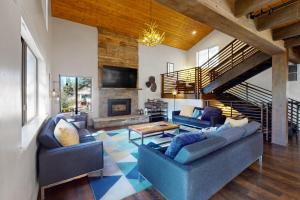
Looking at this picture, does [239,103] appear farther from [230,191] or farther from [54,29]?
[54,29]

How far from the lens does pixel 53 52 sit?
5.71m

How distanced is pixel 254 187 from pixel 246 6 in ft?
8.49

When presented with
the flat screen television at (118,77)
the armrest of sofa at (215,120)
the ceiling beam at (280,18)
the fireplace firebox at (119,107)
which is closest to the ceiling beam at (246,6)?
the ceiling beam at (280,18)

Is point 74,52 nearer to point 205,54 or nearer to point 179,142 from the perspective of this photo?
point 179,142

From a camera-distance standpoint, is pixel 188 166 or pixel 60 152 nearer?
pixel 188 166

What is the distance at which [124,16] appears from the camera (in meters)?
6.38

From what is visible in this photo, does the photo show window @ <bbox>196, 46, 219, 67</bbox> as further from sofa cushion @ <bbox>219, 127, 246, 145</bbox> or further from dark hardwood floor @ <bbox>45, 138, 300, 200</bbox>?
sofa cushion @ <bbox>219, 127, 246, 145</bbox>

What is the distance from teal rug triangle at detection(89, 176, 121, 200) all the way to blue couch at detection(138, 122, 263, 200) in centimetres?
55

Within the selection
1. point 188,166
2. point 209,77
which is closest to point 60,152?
point 188,166

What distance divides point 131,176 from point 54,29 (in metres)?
5.91

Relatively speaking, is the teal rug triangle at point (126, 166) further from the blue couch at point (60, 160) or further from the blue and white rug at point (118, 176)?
the blue couch at point (60, 160)

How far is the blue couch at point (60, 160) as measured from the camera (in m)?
2.10

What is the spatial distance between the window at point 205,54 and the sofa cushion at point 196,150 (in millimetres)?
7730

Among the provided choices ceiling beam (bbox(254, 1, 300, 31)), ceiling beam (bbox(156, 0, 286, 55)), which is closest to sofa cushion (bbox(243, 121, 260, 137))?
ceiling beam (bbox(156, 0, 286, 55))
